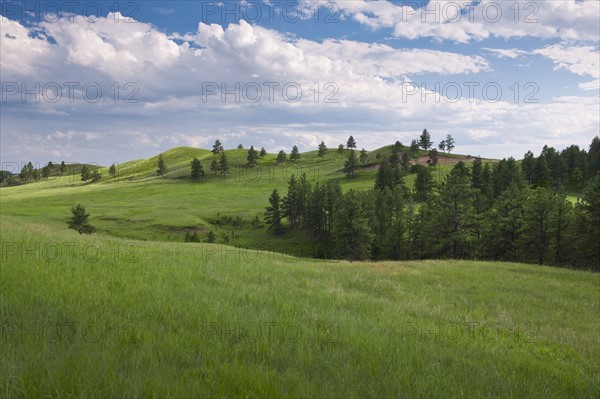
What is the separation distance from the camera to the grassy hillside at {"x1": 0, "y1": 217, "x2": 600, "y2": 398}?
3.96 m

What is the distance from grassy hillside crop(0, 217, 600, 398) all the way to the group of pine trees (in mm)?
58292

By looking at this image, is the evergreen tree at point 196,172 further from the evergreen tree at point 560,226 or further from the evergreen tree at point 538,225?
the evergreen tree at point 560,226

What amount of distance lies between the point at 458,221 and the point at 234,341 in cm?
7052

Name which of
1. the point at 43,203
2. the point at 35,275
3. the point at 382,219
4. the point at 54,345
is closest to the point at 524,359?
the point at 54,345

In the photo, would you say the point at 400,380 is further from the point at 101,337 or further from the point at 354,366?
the point at 101,337

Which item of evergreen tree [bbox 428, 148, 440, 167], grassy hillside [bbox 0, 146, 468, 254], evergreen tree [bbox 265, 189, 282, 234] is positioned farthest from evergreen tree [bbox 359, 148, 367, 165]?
evergreen tree [bbox 265, 189, 282, 234]

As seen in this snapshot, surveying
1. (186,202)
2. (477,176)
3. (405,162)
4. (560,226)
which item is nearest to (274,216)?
(186,202)

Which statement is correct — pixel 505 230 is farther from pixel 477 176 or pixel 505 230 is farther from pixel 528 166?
pixel 528 166

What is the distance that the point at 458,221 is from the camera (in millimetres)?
69438

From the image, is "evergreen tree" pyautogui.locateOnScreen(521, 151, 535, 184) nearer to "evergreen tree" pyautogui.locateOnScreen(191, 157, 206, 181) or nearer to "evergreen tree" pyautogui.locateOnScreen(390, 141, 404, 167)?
"evergreen tree" pyautogui.locateOnScreen(390, 141, 404, 167)

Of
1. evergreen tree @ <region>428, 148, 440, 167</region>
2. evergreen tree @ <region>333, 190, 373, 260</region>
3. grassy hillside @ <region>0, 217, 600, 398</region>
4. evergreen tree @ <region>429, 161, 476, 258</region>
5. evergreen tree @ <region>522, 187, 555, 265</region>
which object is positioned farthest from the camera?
evergreen tree @ <region>428, 148, 440, 167</region>

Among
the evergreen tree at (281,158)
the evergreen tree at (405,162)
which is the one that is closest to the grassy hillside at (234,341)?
the evergreen tree at (405,162)

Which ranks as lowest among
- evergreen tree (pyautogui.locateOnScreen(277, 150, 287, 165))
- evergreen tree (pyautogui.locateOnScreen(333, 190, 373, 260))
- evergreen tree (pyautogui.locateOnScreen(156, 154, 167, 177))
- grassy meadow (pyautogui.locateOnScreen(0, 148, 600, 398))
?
evergreen tree (pyautogui.locateOnScreen(333, 190, 373, 260))

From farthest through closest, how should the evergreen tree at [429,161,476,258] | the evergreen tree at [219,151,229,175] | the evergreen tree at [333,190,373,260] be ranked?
1. the evergreen tree at [219,151,229,175]
2. the evergreen tree at [333,190,373,260]
3. the evergreen tree at [429,161,476,258]
